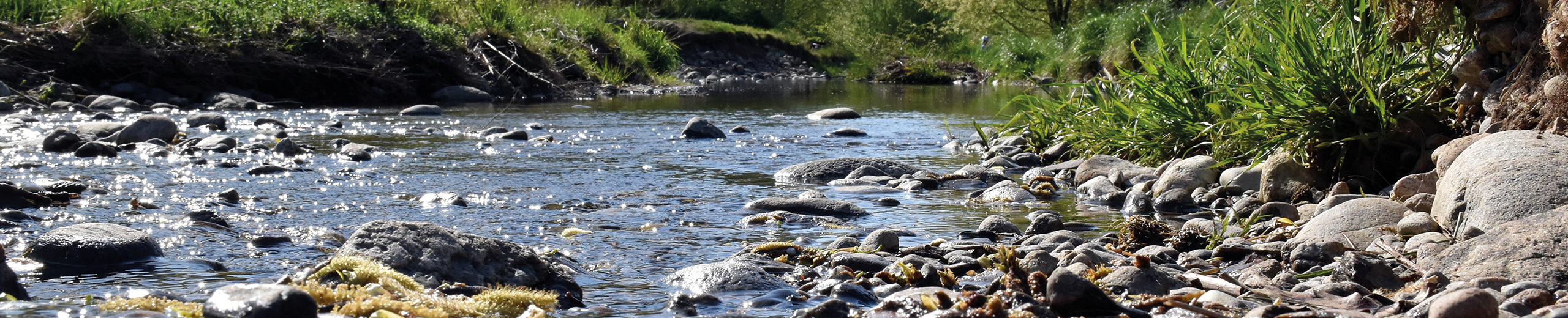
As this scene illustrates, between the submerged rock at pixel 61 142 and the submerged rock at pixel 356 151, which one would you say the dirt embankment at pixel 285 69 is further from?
the submerged rock at pixel 356 151

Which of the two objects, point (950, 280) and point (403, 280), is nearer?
point (403, 280)

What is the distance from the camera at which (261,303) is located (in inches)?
91.2

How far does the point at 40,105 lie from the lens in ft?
34.0

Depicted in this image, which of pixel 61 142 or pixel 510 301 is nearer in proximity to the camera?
pixel 510 301

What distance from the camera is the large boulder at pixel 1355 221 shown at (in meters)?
3.54

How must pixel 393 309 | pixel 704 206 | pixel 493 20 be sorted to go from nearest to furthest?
pixel 393 309
pixel 704 206
pixel 493 20

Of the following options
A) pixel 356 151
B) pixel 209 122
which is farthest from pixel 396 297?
pixel 209 122

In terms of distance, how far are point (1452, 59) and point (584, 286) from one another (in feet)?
11.9

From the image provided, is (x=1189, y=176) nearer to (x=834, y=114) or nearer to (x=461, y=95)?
(x=834, y=114)

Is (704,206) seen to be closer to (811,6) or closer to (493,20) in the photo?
(493,20)

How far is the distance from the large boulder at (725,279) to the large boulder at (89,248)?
5.15ft

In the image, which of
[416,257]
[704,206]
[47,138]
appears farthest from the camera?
[47,138]

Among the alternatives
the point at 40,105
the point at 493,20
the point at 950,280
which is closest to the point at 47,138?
the point at 40,105

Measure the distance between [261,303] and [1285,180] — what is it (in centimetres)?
402
